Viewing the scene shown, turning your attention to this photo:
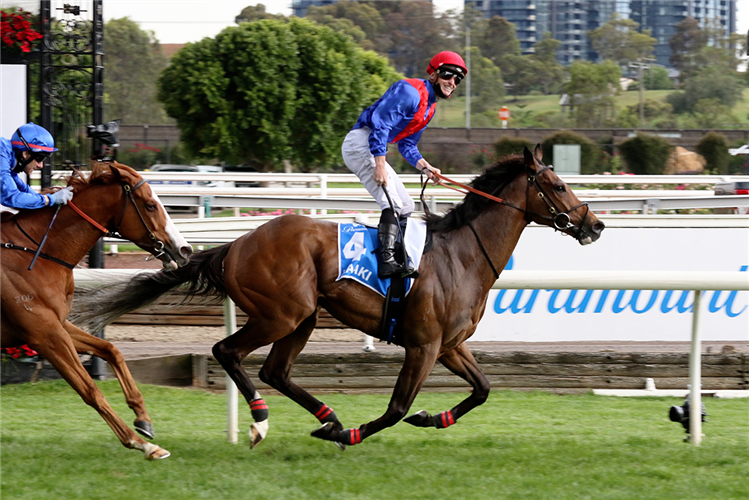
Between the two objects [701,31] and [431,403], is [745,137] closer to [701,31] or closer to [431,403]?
[431,403]

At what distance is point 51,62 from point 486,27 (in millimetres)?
85499

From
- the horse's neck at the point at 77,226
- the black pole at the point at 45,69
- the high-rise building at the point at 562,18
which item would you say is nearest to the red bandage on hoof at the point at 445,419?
the horse's neck at the point at 77,226

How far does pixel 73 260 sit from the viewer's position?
157 inches

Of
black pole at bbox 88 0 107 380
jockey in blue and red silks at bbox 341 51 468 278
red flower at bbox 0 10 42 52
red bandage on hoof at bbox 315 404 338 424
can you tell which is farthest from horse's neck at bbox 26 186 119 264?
red flower at bbox 0 10 42 52

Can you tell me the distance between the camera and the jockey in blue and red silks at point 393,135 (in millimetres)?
4047

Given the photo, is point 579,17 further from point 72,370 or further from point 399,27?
point 72,370

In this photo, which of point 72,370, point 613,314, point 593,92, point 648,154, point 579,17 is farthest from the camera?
point 579,17

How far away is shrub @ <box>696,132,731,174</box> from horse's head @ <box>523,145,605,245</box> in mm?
31308

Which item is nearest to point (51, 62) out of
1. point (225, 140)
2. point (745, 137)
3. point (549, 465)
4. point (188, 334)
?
point (188, 334)

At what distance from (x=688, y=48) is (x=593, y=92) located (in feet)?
111

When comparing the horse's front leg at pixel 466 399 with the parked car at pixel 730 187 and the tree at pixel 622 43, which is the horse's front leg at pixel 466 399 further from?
the tree at pixel 622 43

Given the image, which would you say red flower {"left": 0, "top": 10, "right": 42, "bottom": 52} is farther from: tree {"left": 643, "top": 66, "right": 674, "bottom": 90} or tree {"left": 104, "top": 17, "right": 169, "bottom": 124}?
tree {"left": 643, "top": 66, "right": 674, "bottom": 90}

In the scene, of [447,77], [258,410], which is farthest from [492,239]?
[258,410]

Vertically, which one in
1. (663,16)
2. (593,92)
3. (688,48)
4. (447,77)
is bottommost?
(447,77)
